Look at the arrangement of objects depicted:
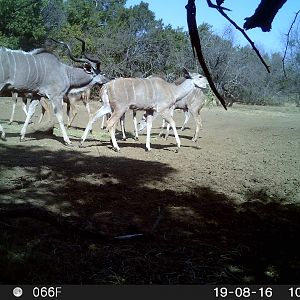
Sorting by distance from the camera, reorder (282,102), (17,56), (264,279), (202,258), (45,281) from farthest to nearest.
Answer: (282,102), (17,56), (202,258), (264,279), (45,281)

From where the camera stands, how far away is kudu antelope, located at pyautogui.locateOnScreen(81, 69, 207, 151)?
9.23m

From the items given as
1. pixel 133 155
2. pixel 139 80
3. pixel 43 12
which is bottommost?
pixel 133 155

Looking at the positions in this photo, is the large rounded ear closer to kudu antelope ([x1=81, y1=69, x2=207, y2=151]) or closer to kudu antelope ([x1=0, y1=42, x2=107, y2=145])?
kudu antelope ([x1=0, y1=42, x2=107, y2=145])

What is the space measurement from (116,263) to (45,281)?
53cm

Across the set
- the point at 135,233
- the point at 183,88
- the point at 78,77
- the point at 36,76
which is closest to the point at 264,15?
the point at 135,233

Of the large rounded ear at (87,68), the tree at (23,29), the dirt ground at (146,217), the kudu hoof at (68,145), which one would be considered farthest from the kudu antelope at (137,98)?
the tree at (23,29)

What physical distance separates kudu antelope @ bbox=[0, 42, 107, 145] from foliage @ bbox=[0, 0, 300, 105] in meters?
12.3

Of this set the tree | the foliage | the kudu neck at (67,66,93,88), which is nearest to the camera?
the kudu neck at (67,66,93,88)

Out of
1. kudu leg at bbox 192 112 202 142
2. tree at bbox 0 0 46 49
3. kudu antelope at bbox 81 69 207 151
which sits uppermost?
tree at bbox 0 0 46 49

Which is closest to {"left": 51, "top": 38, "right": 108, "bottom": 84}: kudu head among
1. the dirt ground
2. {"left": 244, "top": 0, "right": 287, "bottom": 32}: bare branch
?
the dirt ground

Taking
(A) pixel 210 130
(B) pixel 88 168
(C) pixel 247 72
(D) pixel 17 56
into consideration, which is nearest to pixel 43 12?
(C) pixel 247 72

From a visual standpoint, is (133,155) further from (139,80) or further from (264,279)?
(264,279)

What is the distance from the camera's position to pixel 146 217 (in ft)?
13.6

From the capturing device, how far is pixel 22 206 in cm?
402
